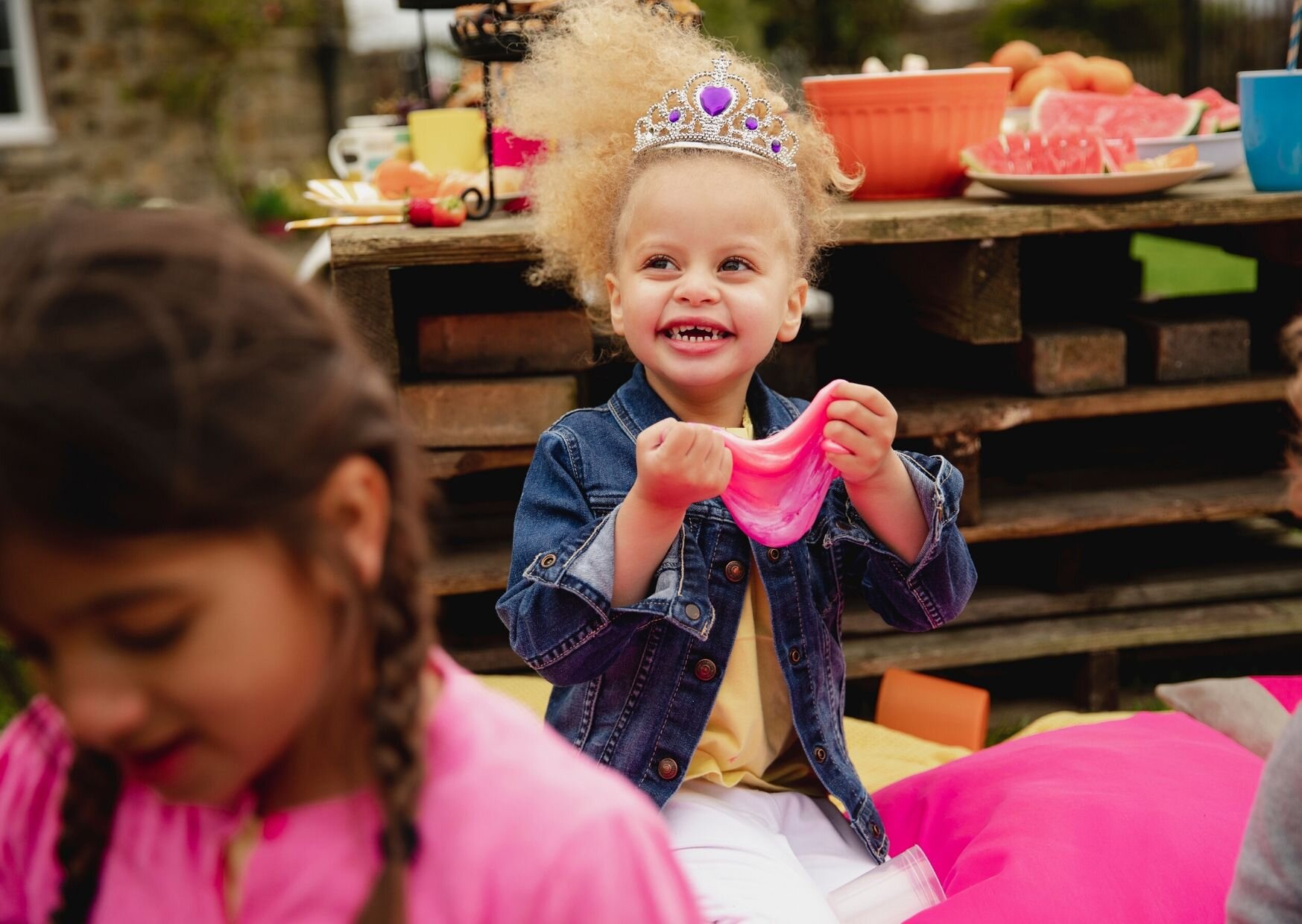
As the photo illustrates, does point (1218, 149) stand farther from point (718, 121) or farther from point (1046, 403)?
point (718, 121)

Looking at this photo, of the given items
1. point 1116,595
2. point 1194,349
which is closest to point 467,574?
point 1116,595

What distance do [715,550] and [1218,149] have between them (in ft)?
5.93

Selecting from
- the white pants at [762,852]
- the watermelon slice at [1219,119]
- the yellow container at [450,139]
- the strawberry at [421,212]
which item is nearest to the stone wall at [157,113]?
the yellow container at [450,139]

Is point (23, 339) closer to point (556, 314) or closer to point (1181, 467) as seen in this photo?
point (556, 314)

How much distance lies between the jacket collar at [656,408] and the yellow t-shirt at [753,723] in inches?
2.8

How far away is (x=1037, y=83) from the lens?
3.62 m

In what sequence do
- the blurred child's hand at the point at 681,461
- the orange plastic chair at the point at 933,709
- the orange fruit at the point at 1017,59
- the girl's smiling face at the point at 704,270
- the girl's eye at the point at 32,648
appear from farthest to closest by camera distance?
the orange fruit at the point at 1017,59, the orange plastic chair at the point at 933,709, the girl's smiling face at the point at 704,270, the blurred child's hand at the point at 681,461, the girl's eye at the point at 32,648

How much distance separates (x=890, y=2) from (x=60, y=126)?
9.26 m

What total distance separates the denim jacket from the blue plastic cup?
1.16 metres

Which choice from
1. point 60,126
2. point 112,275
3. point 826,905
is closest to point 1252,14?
point 60,126

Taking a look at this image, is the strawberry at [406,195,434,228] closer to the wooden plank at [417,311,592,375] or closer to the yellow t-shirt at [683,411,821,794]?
the wooden plank at [417,311,592,375]

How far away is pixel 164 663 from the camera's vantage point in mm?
920

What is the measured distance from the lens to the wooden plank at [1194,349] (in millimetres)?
2857

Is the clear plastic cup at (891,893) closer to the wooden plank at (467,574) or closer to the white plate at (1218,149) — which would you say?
the wooden plank at (467,574)
